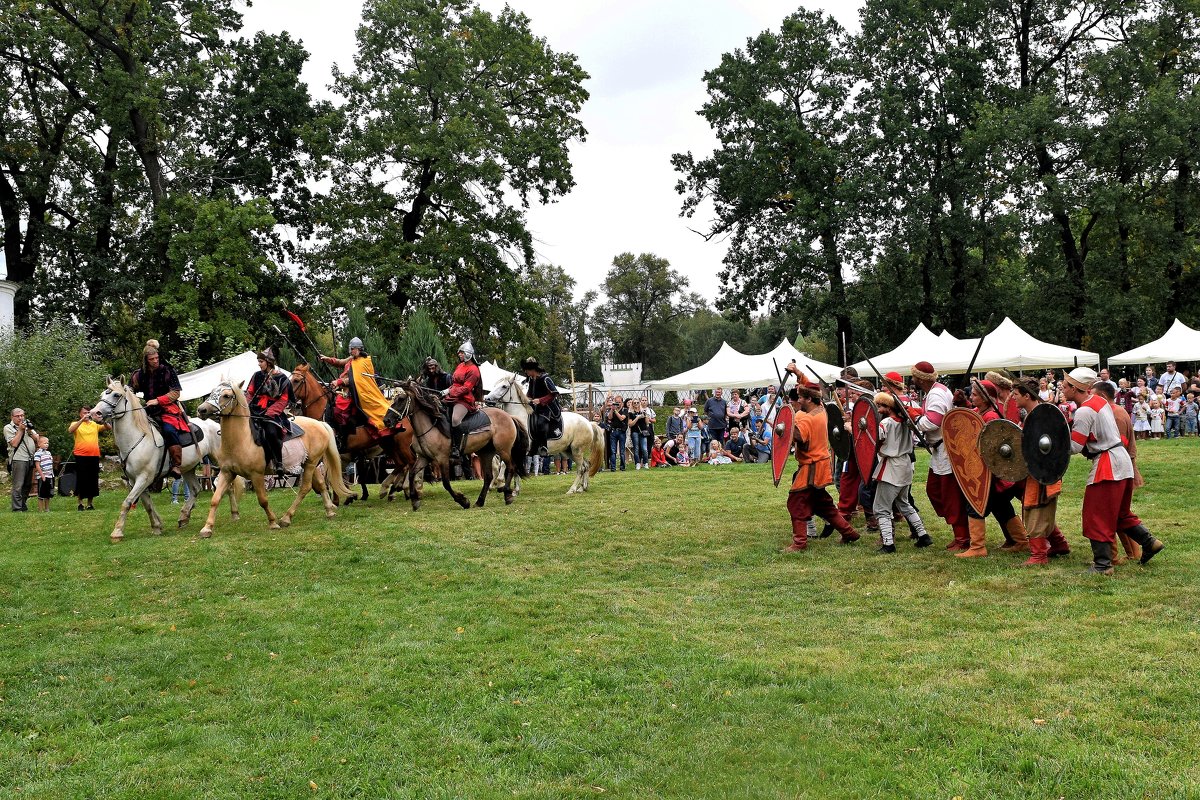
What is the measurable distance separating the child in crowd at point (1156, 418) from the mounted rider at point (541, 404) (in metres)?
16.0

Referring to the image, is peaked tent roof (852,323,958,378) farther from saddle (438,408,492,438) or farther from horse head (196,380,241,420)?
horse head (196,380,241,420)

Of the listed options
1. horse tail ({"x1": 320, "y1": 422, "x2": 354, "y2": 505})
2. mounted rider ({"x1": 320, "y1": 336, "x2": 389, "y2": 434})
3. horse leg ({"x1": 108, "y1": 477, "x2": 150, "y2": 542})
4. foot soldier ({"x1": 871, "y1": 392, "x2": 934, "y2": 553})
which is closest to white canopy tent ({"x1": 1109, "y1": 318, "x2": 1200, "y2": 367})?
foot soldier ({"x1": 871, "y1": 392, "x2": 934, "y2": 553})

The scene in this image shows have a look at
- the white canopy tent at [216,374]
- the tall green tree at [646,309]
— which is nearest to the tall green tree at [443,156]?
the white canopy tent at [216,374]

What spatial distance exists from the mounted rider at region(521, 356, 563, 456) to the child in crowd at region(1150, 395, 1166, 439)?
52.4ft

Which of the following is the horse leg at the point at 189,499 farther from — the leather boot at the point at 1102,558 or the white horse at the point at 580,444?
the leather boot at the point at 1102,558

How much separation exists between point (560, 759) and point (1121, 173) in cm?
3640

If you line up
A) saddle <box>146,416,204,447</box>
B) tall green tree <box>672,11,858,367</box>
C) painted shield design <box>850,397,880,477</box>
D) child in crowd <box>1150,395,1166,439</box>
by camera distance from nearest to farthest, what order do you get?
painted shield design <box>850,397,880,477</box>
saddle <box>146,416,204,447</box>
child in crowd <box>1150,395,1166,439</box>
tall green tree <box>672,11,858,367</box>

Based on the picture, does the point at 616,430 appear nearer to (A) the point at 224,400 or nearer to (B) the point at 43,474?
(B) the point at 43,474

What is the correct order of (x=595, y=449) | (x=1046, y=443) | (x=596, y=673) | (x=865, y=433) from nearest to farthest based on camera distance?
(x=596, y=673)
(x=1046, y=443)
(x=865, y=433)
(x=595, y=449)

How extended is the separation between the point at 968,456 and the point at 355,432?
9160 mm

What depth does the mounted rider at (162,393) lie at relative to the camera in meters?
12.0

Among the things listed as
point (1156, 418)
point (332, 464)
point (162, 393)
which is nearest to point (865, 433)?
point (332, 464)

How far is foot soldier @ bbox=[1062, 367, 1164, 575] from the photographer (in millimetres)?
8133

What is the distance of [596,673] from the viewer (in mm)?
5887
